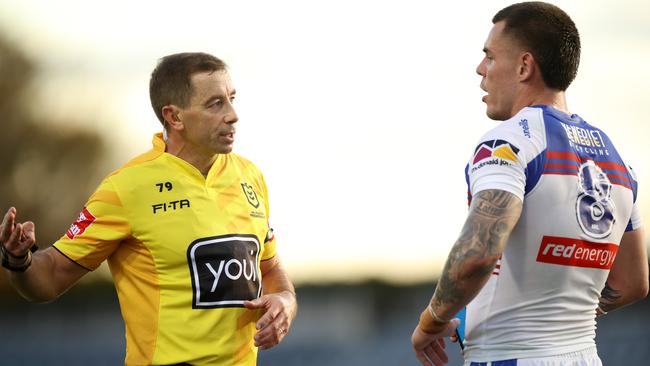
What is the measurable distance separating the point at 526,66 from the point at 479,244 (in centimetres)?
98

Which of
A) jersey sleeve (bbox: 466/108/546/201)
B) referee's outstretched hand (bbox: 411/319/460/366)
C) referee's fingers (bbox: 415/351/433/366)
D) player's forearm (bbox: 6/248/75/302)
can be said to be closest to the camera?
jersey sleeve (bbox: 466/108/546/201)

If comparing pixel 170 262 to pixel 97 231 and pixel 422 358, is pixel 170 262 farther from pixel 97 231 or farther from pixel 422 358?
pixel 422 358

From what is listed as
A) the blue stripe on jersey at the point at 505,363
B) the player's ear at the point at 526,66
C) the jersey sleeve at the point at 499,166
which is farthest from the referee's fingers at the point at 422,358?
the player's ear at the point at 526,66

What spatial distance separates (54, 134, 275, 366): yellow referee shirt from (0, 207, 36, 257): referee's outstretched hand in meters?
0.32

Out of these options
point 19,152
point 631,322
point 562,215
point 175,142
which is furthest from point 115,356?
point 562,215

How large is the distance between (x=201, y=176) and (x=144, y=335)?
89cm

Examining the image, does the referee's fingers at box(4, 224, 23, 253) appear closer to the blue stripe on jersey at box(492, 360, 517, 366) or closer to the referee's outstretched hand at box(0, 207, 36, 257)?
the referee's outstretched hand at box(0, 207, 36, 257)

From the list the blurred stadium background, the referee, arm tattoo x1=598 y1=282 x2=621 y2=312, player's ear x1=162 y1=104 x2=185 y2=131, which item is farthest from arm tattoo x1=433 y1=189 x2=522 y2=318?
the blurred stadium background

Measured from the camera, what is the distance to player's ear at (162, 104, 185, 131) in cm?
613

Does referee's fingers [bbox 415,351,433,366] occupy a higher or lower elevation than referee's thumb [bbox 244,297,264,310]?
lower

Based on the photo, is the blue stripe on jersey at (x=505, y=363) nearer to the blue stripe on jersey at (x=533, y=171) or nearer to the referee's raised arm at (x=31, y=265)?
the blue stripe on jersey at (x=533, y=171)

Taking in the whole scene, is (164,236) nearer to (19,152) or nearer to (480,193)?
(480,193)

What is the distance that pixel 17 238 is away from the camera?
18.1 feet

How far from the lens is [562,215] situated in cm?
503
